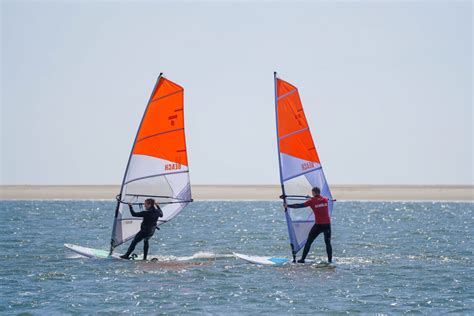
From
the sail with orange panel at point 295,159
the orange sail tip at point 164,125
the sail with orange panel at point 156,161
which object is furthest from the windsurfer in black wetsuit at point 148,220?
the sail with orange panel at point 295,159

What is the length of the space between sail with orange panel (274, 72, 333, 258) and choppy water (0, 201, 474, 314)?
4.25ft

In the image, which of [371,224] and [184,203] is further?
[371,224]

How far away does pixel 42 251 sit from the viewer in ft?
76.7

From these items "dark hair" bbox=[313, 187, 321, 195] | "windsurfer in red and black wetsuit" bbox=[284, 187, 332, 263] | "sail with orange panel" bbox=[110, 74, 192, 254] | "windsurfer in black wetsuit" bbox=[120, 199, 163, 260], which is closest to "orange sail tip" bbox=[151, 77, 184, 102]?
"sail with orange panel" bbox=[110, 74, 192, 254]

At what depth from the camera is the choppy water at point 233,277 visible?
15.2 metres

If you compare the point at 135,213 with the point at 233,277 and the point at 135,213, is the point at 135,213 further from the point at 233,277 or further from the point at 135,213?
the point at 233,277

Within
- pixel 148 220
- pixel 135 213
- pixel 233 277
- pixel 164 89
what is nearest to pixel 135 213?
pixel 135 213

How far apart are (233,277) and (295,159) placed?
3.68 metres

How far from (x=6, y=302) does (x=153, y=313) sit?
274cm

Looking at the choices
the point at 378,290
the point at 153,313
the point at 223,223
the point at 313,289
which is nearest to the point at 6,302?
the point at 153,313

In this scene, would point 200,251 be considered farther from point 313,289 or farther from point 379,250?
point 313,289

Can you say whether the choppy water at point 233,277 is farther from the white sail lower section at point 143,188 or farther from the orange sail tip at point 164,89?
the orange sail tip at point 164,89

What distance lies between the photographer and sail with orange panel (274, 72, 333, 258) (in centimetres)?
2062

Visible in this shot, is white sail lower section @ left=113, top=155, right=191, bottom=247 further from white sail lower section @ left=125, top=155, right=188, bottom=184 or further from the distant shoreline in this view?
the distant shoreline
